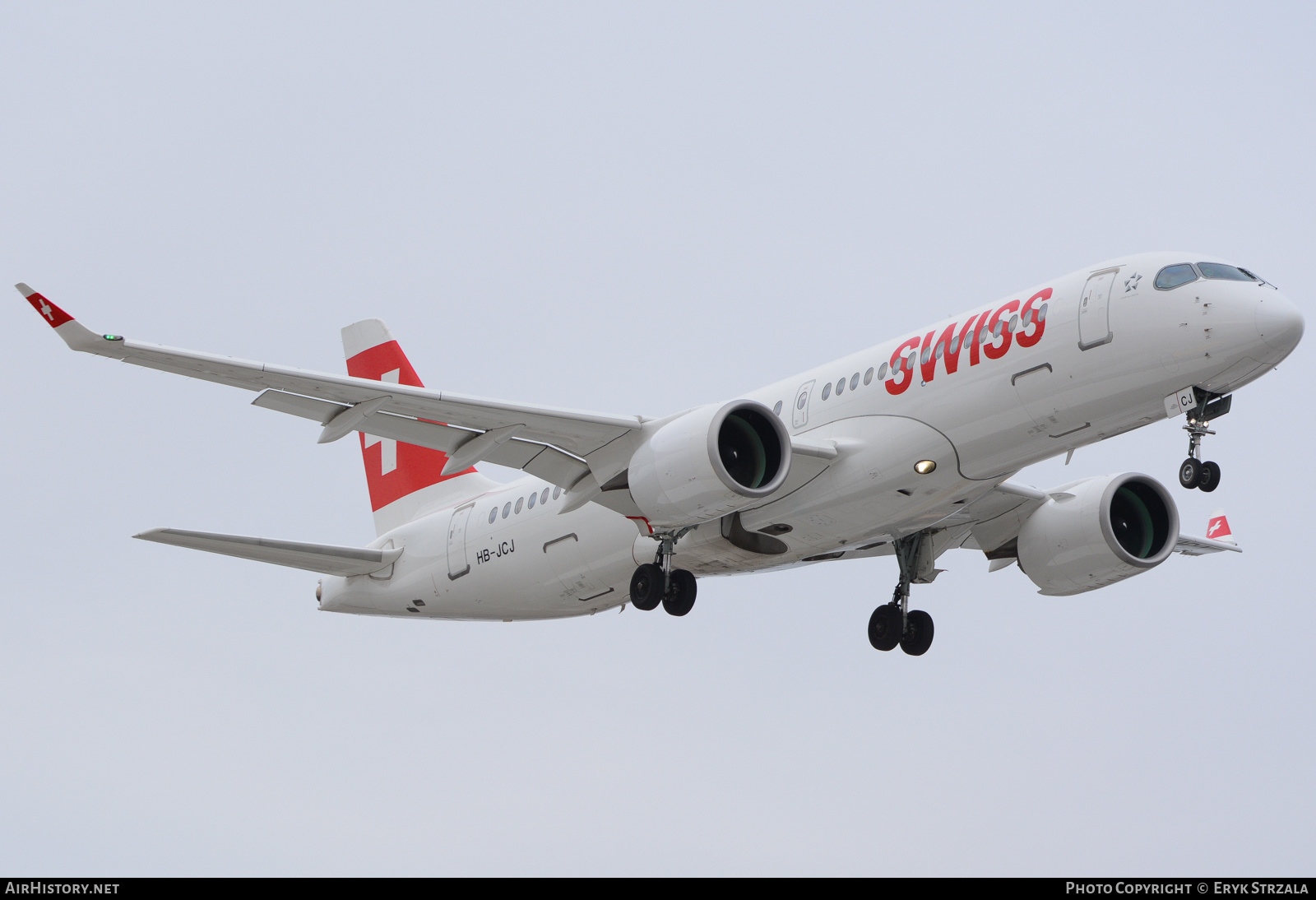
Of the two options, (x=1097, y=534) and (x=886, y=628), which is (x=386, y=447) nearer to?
(x=886, y=628)

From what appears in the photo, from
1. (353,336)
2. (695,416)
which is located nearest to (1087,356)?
(695,416)

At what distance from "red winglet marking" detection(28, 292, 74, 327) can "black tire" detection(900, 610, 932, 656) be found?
15.2 meters

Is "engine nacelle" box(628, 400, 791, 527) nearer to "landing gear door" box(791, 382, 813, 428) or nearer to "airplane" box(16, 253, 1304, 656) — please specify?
"airplane" box(16, 253, 1304, 656)

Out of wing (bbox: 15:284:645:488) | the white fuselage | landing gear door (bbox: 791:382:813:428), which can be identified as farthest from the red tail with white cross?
landing gear door (bbox: 791:382:813:428)

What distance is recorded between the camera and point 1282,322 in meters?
21.2

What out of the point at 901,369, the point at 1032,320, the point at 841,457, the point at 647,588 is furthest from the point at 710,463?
the point at 1032,320

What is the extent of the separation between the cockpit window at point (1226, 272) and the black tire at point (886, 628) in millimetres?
8971

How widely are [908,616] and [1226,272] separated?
9047 millimetres

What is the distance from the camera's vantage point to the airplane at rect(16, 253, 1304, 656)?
22016mm

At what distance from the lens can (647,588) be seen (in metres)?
25.7
